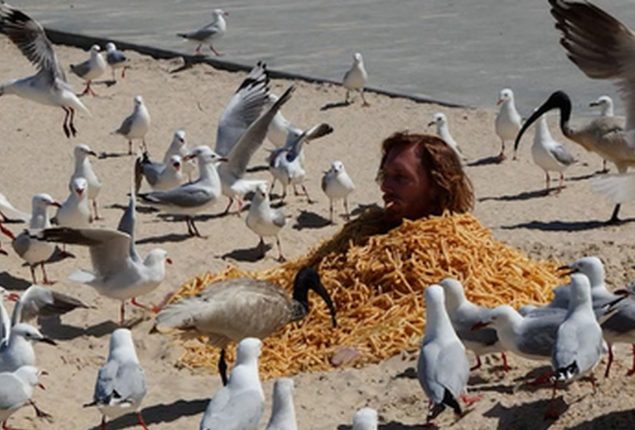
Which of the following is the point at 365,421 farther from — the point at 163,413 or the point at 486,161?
the point at 486,161

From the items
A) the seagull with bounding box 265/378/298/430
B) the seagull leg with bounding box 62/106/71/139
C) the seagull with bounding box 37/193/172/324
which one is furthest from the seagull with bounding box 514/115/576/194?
the seagull with bounding box 265/378/298/430

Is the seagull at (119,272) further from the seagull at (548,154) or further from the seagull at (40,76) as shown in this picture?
the seagull at (40,76)

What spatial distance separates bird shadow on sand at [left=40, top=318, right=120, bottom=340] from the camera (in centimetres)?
1013

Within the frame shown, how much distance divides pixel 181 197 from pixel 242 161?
1.09 m

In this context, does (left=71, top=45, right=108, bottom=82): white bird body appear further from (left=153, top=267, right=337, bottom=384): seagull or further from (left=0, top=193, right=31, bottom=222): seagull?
(left=153, top=267, right=337, bottom=384): seagull

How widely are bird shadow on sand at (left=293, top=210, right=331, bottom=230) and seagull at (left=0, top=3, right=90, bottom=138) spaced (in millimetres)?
3767

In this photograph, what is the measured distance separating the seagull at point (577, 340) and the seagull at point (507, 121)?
6.79 meters

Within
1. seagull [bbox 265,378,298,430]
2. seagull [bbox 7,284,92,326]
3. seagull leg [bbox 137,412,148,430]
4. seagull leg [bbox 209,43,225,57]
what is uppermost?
seagull [bbox 265,378,298,430]

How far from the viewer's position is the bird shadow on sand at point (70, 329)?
10.1 metres

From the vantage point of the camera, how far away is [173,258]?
466 inches

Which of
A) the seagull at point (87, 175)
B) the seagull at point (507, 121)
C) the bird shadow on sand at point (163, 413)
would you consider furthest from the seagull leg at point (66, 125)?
the bird shadow on sand at point (163, 413)

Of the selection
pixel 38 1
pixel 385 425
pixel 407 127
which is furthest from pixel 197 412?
pixel 38 1

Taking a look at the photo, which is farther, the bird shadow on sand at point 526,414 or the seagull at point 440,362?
the bird shadow on sand at point 526,414

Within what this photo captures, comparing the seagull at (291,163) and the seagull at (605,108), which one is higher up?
the seagull at (605,108)
